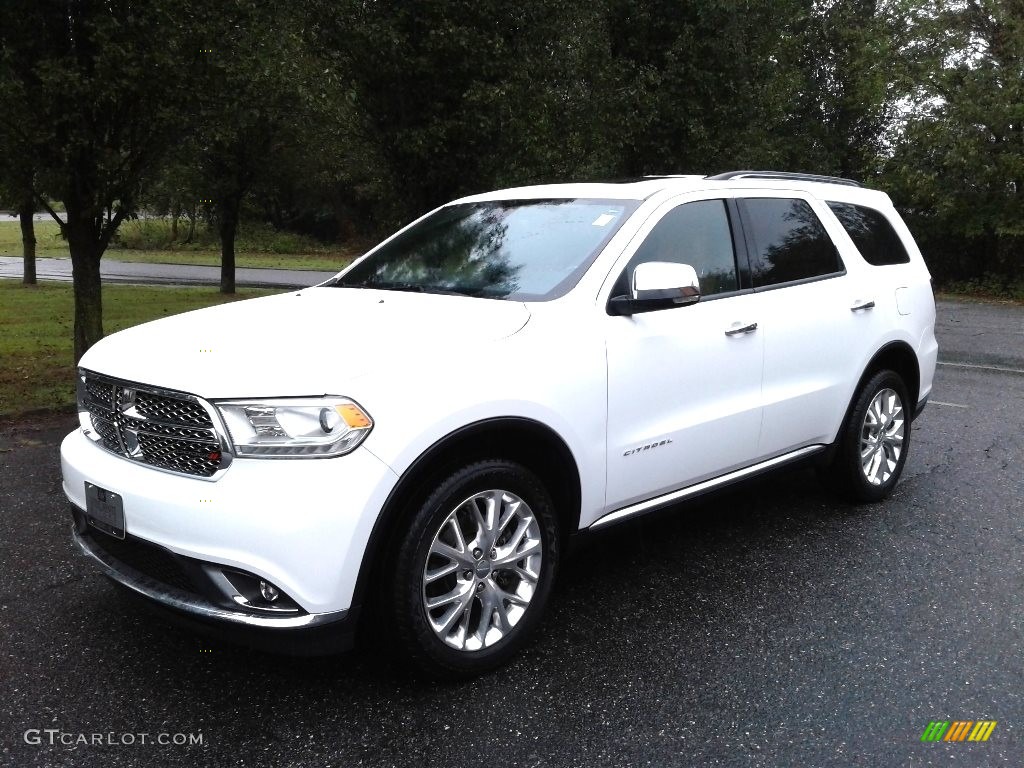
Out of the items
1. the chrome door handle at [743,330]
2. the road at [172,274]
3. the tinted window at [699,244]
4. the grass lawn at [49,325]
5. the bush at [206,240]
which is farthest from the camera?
the bush at [206,240]

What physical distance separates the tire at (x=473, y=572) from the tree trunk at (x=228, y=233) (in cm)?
1723

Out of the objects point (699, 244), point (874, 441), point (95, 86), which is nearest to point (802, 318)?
point (699, 244)

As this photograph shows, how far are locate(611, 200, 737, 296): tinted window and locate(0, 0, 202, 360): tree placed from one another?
199 inches

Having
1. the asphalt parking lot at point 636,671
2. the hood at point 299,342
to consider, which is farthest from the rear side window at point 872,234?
the hood at point 299,342

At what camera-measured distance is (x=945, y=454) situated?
6594mm

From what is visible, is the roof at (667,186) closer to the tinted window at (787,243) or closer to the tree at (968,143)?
the tinted window at (787,243)

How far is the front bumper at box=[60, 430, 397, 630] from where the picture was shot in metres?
2.79

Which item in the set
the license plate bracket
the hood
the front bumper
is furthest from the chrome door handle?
the license plate bracket

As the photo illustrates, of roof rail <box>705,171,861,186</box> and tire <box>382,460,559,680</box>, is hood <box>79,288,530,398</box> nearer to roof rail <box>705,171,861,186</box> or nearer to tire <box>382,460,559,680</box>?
tire <box>382,460,559,680</box>

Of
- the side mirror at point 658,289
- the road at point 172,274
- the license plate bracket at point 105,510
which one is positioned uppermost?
the side mirror at point 658,289

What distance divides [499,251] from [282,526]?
6.02 feet

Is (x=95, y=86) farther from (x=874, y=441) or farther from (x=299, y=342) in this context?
(x=874, y=441)

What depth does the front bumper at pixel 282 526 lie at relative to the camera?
9.16 ft

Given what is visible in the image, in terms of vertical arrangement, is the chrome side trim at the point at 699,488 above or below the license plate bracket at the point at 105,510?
below
